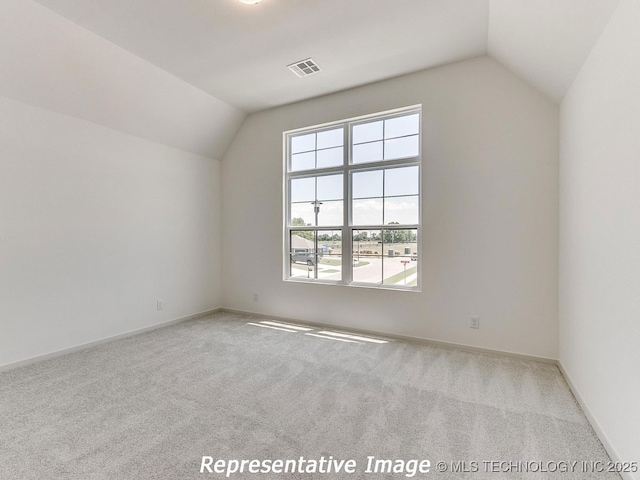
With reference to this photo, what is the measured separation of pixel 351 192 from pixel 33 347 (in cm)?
384

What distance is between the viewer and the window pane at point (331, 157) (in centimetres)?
410

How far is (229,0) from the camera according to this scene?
228cm

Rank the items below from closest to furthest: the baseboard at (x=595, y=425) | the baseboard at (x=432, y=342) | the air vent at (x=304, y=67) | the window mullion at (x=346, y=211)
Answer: the baseboard at (x=595, y=425) → the baseboard at (x=432, y=342) → the air vent at (x=304, y=67) → the window mullion at (x=346, y=211)

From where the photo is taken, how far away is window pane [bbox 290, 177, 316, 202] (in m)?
4.34

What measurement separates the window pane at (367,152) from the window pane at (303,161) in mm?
645

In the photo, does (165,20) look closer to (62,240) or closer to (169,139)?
(169,139)

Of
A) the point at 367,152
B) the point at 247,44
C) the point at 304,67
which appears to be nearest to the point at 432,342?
the point at 367,152

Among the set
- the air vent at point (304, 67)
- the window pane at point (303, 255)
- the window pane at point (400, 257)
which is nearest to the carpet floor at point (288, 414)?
the window pane at point (400, 257)

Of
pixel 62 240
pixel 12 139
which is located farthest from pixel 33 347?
pixel 12 139

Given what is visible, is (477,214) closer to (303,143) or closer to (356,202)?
(356,202)

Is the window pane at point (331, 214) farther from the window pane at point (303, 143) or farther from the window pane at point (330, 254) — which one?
the window pane at point (303, 143)

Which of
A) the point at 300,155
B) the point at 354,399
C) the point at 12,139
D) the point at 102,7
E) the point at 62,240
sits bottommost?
the point at 354,399

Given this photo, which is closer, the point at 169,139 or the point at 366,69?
the point at 366,69

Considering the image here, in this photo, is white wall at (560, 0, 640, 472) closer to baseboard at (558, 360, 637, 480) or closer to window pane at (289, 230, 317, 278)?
baseboard at (558, 360, 637, 480)
